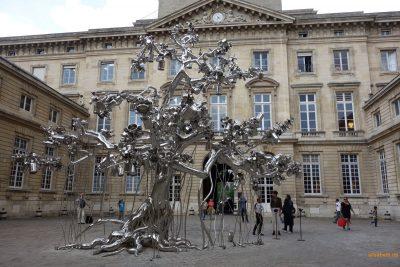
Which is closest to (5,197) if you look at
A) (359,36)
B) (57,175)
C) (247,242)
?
(57,175)

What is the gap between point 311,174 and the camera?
27.2m

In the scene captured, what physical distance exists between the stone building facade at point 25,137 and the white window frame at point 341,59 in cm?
2174

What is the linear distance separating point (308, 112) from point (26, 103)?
2088 cm

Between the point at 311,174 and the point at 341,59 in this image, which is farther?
the point at 341,59

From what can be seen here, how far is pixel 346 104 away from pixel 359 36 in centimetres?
573

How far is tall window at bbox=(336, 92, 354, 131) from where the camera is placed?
27.6 meters

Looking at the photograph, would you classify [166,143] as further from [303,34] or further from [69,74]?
[69,74]

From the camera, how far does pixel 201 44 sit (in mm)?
29484

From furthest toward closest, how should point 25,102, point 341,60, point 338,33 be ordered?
point 338,33, point 341,60, point 25,102

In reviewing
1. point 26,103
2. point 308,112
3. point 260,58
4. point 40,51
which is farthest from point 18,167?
point 308,112

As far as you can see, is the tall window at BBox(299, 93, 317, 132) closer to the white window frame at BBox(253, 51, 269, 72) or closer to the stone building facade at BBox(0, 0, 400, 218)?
the stone building facade at BBox(0, 0, 400, 218)

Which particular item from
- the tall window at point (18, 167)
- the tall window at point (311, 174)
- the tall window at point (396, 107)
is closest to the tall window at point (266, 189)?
the tall window at point (311, 174)

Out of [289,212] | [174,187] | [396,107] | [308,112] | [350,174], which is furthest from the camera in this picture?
[308,112]

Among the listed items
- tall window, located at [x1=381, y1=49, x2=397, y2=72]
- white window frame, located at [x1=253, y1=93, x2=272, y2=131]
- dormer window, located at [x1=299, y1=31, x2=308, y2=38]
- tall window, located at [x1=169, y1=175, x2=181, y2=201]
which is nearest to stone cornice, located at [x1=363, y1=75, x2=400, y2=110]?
tall window, located at [x1=381, y1=49, x2=397, y2=72]
